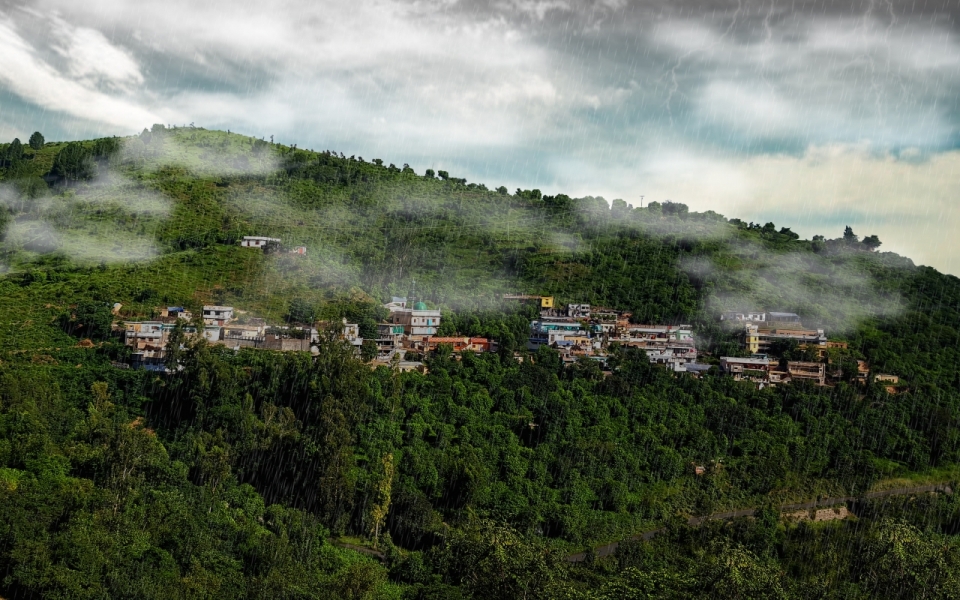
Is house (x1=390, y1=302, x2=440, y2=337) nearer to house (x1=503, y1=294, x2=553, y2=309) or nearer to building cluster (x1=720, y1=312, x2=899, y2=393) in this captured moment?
house (x1=503, y1=294, x2=553, y2=309)

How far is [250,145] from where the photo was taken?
8250cm

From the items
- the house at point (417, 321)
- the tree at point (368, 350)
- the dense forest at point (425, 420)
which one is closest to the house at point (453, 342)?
the house at point (417, 321)

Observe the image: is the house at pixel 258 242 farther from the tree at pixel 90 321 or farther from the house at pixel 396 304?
the tree at pixel 90 321

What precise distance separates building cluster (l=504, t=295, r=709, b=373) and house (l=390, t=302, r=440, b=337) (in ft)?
18.8

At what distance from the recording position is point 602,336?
48531mm

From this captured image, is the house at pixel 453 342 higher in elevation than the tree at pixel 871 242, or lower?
lower

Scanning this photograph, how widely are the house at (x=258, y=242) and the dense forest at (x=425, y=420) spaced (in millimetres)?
1513

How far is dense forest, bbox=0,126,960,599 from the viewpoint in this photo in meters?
21.6

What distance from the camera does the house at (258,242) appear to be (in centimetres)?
5612

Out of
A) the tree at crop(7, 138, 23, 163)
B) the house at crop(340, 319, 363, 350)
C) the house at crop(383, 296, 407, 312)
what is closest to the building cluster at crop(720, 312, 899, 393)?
the house at crop(383, 296, 407, 312)

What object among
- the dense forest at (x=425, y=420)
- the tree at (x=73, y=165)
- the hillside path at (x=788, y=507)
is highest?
the tree at (x=73, y=165)

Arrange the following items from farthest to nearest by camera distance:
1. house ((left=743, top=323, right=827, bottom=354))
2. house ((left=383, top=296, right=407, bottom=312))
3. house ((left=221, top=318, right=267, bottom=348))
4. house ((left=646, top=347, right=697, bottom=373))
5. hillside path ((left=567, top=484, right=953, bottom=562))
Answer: house ((left=743, top=323, right=827, bottom=354)), house ((left=383, top=296, right=407, bottom=312)), house ((left=646, top=347, right=697, bottom=373)), house ((left=221, top=318, right=267, bottom=348)), hillside path ((left=567, top=484, right=953, bottom=562))

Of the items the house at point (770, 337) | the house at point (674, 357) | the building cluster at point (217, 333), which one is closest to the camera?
the building cluster at point (217, 333)

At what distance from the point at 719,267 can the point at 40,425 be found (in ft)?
174
